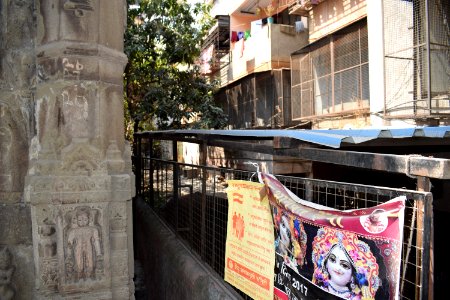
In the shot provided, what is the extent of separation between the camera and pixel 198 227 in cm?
579

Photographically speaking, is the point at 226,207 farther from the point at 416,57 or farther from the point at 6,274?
the point at 416,57

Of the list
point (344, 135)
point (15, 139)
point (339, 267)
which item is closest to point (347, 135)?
point (344, 135)

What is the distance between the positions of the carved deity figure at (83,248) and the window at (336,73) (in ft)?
23.8

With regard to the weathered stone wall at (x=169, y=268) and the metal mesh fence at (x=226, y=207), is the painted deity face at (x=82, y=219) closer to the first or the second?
the metal mesh fence at (x=226, y=207)

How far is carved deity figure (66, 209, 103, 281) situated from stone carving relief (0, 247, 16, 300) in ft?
1.81

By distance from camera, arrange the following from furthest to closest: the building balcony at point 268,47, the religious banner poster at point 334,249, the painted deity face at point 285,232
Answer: the building balcony at point 268,47
the painted deity face at point 285,232
the religious banner poster at point 334,249

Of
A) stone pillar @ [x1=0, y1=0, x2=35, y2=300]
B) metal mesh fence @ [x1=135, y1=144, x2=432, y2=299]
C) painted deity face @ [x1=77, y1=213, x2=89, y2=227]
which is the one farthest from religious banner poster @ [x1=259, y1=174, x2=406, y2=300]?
stone pillar @ [x1=0, y1=0, x2=35, y2=300]

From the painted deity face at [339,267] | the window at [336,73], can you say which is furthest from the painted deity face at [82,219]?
Answer: the window at [336,73]

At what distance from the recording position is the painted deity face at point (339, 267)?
214cm

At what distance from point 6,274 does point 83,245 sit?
2.43 ft

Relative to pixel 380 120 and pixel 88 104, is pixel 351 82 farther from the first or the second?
pixel 88 104

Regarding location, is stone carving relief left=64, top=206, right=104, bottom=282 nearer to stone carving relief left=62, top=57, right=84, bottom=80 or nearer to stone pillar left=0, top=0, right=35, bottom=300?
stone pillar left=0, top=0, right=35, bottom=300

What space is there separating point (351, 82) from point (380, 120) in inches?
57.9

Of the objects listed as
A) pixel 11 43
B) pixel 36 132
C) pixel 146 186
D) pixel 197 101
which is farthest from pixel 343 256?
pixel 197 101
